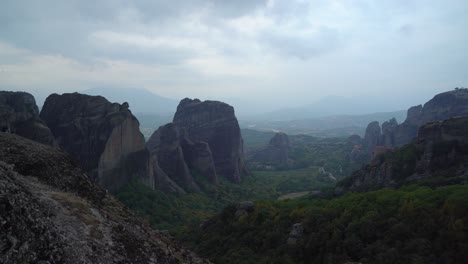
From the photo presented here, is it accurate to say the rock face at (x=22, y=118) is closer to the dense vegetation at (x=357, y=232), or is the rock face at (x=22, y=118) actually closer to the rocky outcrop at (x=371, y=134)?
the dense vegetation at (x=357, y=232)

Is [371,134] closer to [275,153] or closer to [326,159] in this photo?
[326,159]

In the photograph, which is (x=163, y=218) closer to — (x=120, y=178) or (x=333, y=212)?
(x=120, y=178)

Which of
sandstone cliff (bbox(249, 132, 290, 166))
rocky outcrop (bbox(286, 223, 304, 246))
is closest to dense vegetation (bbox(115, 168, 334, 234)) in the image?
rocky outcrop (bbox(286, 223, 304, 246))

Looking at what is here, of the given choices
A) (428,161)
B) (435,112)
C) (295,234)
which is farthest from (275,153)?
(295,234)

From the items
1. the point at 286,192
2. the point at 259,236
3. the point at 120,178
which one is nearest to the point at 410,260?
the point at 259,236

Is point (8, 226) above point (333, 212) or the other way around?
above
